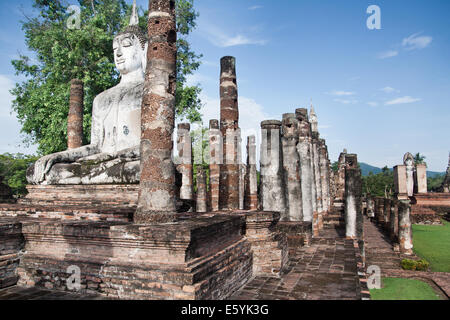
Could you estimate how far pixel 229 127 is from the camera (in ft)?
29.8

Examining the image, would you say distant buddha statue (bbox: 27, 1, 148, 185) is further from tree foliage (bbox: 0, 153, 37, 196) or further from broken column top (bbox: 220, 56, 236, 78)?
tree foliage (bbox: 0, 153, 37, 196)

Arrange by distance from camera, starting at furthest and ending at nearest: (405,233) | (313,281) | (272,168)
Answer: (405,233)
(272,168)
(313,281)

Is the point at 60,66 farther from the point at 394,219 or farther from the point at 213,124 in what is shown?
the point at 394,219

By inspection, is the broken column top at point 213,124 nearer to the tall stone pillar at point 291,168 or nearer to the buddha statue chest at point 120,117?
the tall stone pillar at point 291,168

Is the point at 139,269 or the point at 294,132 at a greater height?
the point at 294,132

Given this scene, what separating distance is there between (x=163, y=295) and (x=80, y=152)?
5.46 meters

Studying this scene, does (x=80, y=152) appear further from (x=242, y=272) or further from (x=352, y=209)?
(x=352, y=209)

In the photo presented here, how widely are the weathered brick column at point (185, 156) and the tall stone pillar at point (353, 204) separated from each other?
7.51 m

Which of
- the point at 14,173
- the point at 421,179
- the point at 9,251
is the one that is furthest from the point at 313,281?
the point at 14,173

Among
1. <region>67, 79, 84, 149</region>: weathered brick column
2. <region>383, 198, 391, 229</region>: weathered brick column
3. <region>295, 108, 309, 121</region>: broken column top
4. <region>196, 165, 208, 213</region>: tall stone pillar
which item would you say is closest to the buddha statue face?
<region>67, 79, 84, 149</region>: weathered brick column

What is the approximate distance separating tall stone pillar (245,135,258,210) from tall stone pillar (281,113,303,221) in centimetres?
508

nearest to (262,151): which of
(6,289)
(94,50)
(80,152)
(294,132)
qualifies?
(294,132)

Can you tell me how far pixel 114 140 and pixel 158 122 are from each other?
159 inches

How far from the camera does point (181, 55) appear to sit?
18.8 m
